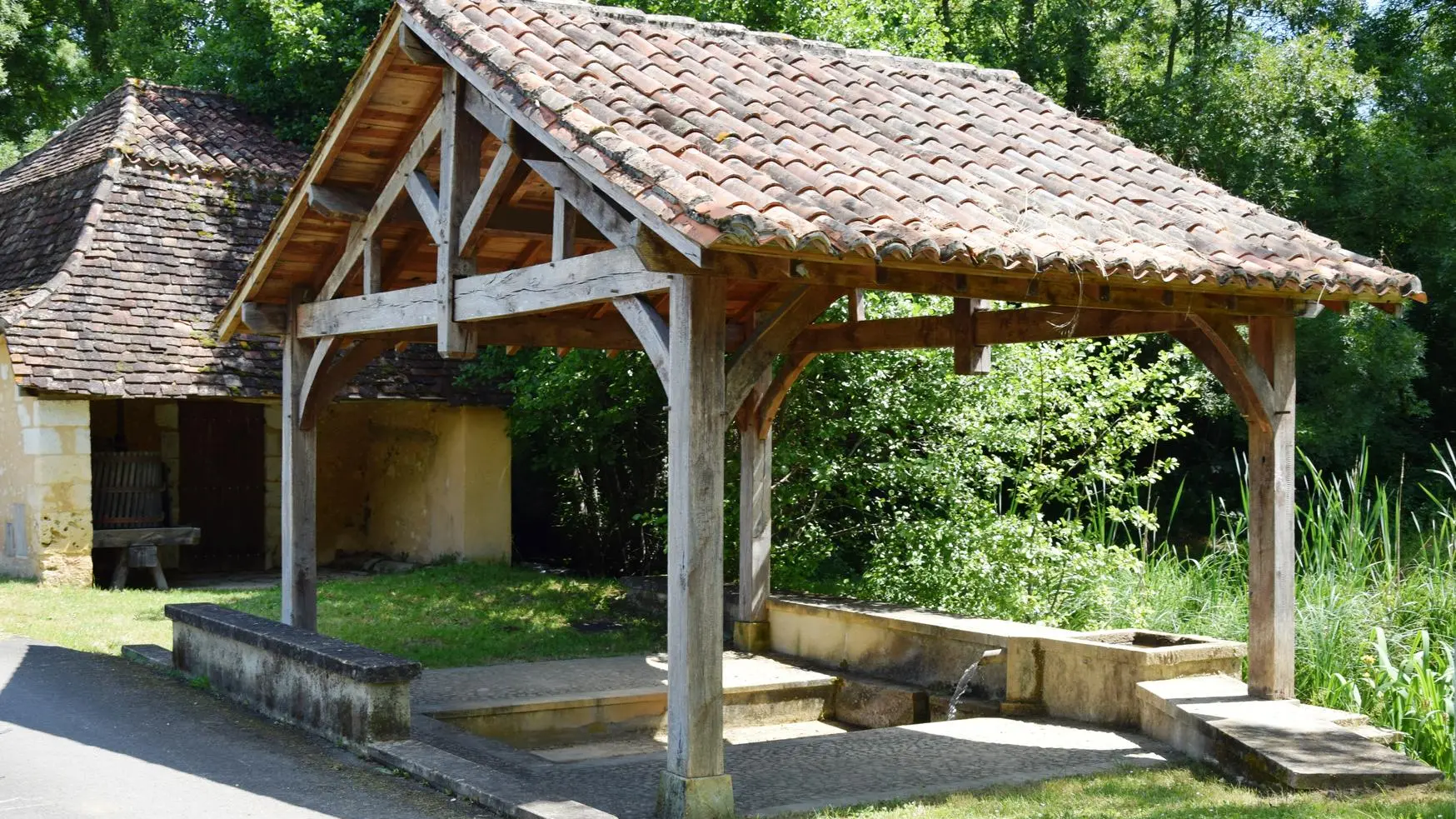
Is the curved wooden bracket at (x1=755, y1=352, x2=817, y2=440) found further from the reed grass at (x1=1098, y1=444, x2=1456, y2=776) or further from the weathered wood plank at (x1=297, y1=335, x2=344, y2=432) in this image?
the weathered wood plank at (x1=297, y1=335, x2=344, y2=432)

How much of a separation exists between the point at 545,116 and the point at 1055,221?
8.32ft

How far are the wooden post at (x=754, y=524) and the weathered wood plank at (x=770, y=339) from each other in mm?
3685

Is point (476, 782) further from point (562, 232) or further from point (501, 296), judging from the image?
point (562, 232)

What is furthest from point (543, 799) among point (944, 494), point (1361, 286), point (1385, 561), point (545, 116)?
point (944, 494)

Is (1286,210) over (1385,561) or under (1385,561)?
over

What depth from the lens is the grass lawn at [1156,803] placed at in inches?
240

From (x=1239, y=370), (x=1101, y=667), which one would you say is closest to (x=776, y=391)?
(x=1101, y=667)

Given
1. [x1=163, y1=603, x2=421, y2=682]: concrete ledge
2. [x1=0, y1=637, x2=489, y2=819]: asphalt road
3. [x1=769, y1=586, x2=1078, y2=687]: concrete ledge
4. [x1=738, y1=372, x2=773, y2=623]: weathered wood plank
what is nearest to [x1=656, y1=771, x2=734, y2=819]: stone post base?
[x1=0, y1=637, x2=489, y2=819]: asphalt road

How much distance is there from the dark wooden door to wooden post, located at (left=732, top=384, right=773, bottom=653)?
25.6 feet

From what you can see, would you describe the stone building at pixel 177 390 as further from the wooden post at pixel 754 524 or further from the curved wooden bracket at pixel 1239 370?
the curved wooden bracket at pixel 1239 370

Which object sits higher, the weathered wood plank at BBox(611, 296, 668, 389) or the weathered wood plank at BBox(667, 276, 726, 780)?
the weathered wood plank at BBox(611, 296, 668, 389)

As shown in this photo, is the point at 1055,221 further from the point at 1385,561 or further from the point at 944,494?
the point at 944,494

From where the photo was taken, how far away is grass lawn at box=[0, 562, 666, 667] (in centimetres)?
1091

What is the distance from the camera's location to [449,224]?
755 cm
